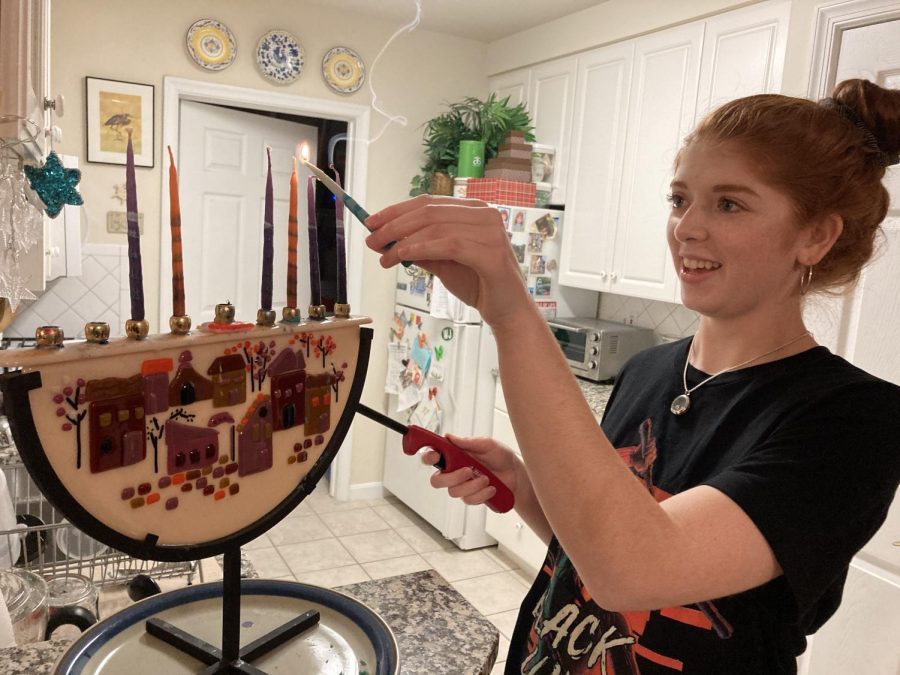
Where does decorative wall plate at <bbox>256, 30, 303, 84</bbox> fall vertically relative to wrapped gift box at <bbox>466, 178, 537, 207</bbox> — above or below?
above

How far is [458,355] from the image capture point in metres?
3.13

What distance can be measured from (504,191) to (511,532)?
1539 mm

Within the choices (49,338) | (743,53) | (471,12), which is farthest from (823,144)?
(471,12)

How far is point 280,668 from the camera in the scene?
686 mm

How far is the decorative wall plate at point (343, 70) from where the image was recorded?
3303 mm

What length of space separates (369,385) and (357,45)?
174cm

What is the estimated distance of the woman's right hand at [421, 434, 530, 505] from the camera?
81 centimetres

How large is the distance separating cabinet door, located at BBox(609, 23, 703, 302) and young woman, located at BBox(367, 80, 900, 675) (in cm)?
173

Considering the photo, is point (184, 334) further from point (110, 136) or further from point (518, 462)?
point (110, 136)

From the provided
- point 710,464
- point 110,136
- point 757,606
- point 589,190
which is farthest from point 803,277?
point 110,136

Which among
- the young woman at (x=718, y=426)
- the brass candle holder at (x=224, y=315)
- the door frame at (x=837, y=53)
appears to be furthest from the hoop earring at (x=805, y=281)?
the door frame at (x=837, y=53)

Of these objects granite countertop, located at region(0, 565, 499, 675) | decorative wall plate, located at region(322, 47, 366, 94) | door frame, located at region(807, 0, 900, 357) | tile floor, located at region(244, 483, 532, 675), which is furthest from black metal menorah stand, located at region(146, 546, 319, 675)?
decorative wall plate, located at region(322, 47, 366, 94)

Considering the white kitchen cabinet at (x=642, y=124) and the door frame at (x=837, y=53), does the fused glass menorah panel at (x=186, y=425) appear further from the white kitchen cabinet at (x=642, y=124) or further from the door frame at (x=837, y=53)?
the white kitchen cabinet at (x=642, y=124)

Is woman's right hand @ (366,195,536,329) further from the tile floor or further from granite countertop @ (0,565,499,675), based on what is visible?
the tile floor
